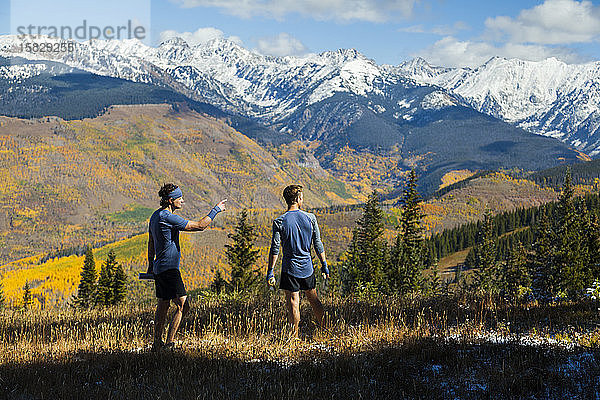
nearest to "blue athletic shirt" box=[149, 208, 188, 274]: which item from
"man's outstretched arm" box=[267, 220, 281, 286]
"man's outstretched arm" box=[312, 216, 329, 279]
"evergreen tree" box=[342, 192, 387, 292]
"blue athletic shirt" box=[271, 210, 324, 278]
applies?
"man's outstretched arm" box=[267, 220, 281, 286]

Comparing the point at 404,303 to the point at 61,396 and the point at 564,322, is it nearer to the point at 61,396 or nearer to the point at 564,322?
the point at 564,322

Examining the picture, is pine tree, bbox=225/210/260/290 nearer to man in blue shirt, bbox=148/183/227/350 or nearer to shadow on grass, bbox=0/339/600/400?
man in blue shirt, bbox=148/183/227/350

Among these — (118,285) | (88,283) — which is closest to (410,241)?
(118,285)

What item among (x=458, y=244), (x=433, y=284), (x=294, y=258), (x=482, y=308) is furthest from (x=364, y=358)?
(x=458, y=244)

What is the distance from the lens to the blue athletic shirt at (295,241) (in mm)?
8383

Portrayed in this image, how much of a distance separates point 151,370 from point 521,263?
63.5 m

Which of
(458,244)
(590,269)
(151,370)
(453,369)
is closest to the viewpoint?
(453,369)

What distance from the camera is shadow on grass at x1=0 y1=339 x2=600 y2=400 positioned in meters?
4.90

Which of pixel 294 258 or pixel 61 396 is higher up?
pixel 294 258

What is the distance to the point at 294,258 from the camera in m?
8.45

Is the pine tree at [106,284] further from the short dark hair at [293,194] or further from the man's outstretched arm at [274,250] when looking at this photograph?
the short dark hair at [293,194]

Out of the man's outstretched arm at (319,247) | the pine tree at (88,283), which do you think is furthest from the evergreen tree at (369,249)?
the man's outstretched arm at (319,247)

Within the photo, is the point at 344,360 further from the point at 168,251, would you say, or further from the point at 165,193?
the point at 165,193

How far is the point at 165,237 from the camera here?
8078mm
